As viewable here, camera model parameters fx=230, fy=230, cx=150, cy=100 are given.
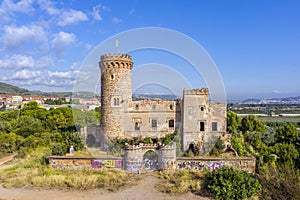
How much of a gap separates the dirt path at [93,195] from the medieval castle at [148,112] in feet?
26.2

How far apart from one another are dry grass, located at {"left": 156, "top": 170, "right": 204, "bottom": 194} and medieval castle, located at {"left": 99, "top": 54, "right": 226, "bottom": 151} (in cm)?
592

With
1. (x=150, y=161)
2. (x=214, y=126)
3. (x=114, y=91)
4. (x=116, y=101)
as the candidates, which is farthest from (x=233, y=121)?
(x=150, y=161)

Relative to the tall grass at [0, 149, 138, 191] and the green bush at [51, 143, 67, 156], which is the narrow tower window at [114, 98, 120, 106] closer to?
the green bush at [51, 143, 67, 156]

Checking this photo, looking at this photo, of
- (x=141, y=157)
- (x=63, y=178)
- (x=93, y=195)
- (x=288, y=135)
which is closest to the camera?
(x=93, y=195)

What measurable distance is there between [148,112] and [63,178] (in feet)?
34.4

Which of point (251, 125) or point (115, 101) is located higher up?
point (115, 101)

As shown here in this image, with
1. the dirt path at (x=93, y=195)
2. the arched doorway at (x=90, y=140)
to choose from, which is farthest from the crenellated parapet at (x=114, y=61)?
the dirt path at (x=93, y=195)

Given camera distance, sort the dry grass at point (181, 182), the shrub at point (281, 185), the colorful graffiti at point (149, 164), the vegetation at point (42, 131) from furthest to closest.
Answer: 1. the vegetation at point (42, 131)
2. the colorful graffiti at point (149, 164)
3. the dry grass at point (181, 182)
4. the shrub at point (281, 185)

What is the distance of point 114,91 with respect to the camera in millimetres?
20469

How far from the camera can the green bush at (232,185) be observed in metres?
12.0

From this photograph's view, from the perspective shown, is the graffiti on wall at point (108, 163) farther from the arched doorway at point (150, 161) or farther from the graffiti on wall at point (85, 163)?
the arched doorway at point (150, 161)

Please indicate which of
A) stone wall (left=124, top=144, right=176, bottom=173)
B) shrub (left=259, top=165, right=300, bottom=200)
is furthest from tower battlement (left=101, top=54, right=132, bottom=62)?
shrub (left=259, top=165, right=300, bottom=200)

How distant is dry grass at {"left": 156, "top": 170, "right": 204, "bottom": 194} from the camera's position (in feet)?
42.7

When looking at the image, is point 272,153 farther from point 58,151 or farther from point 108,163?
point 58,151
